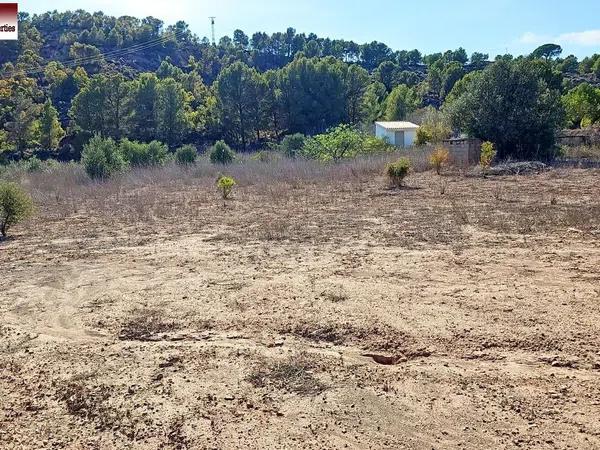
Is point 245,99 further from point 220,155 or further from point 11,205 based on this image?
point 11,205

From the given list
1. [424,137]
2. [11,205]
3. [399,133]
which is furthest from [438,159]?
[399,133]

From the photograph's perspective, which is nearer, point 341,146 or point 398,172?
point 398,172

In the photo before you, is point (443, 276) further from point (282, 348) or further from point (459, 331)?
point (282, 348)

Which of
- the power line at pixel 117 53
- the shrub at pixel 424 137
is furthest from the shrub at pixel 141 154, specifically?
the power line at pixel 117 53

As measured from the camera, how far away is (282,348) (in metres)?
4.01

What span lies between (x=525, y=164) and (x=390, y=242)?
12.5 metres

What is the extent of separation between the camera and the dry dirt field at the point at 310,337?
2988 millimetres

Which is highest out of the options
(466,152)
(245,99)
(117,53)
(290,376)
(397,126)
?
(117,53)

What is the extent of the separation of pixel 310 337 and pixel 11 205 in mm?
7809

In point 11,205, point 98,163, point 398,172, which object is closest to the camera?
point 11,205

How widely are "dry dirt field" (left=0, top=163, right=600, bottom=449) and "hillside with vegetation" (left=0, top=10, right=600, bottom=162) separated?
533 inches

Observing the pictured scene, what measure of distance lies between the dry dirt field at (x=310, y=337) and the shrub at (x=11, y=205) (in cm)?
110

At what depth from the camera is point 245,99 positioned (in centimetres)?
4278

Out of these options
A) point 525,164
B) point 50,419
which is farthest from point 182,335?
point 525,164
